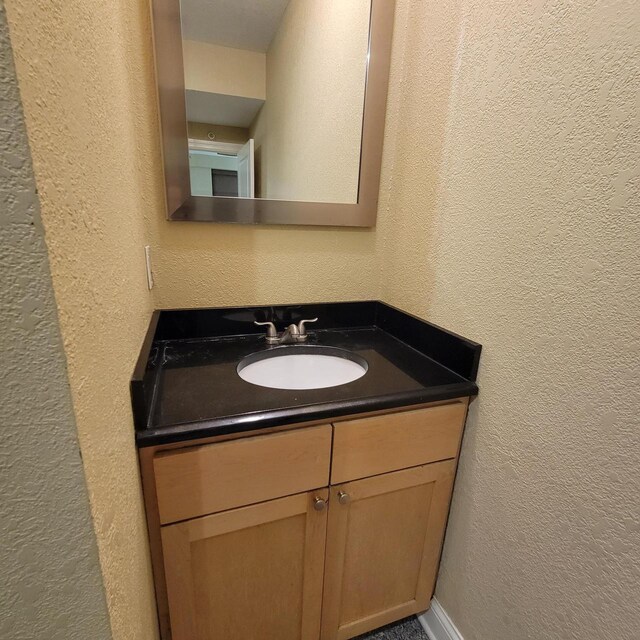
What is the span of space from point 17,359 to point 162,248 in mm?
799

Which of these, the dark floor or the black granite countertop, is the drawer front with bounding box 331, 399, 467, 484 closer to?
the black granite countertop

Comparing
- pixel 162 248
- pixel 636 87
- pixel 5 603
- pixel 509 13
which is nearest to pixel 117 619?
pixel 5 603

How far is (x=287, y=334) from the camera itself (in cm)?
110

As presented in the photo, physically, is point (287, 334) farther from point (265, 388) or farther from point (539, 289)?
point (539, 289)

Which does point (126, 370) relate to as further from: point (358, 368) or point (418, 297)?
point (418, 297)

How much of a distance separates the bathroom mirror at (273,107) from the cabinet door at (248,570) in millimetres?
791

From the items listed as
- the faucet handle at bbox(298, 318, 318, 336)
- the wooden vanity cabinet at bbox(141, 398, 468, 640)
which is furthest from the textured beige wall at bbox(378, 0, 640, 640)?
the faucet handle at bbox(298, 318, 318, 336)

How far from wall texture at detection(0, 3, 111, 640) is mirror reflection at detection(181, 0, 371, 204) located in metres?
0.80

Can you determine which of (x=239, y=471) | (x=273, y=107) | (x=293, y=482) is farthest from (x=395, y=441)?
(x=273, y=107)

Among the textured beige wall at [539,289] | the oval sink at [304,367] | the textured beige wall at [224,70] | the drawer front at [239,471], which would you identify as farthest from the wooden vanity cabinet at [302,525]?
the textured beige wall at [224,70]

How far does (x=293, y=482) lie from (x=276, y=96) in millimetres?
1092

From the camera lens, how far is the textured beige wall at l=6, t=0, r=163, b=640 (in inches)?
10.4

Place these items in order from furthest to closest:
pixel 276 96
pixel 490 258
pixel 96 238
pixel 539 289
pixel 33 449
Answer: pixel 276 96 < pixel 490 258 < pixel 539 289 < pixel 96 238 < pixel 33 449

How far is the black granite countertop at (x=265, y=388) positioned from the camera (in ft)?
2.20
